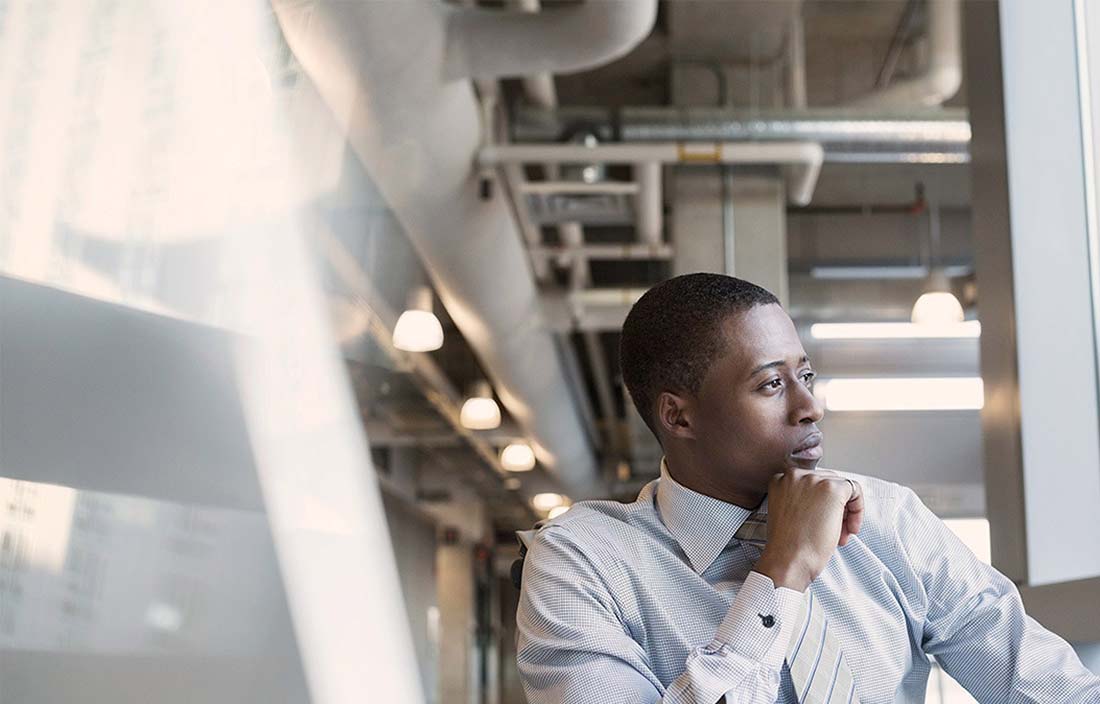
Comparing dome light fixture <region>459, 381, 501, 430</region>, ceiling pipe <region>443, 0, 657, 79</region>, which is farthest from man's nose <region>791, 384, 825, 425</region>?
dome light fixture <region>459, 381, 501, 430</region>

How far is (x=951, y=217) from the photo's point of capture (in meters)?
9.00

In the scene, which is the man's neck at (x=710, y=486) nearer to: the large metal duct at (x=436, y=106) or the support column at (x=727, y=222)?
the large metal duct at (x=436, y=106)

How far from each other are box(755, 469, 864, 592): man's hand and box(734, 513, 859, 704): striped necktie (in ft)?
0.15

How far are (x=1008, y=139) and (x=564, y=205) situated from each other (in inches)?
127

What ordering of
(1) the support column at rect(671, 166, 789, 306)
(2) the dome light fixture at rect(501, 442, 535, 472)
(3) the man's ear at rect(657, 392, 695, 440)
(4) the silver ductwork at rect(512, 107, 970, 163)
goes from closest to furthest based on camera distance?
(3) the man's ear at rect(657, 392, 695, 440), (4) the silver ductwork at rect(512, 107, 970, 163), (1) the support column at rect(671, 166, 789, 306), (2) the dome light fixture at rect(501, 442, 535, 472)

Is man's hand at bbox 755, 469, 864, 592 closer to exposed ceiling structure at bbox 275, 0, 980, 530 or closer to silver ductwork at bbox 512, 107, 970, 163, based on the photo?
exposed ceiling structure at bbox 275, 0, 980, 530

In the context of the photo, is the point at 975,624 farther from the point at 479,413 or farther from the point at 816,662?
the point at 479,413

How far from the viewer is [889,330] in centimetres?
741

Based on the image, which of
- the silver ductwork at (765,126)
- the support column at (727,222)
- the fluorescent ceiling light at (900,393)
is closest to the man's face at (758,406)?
the silver ductwork at (765,126)

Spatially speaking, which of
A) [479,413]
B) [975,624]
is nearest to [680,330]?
[975,624]

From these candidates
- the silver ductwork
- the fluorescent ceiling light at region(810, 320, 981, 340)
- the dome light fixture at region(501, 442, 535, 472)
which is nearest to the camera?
the silver ductwork

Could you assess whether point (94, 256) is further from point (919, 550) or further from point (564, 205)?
point (564, 205)

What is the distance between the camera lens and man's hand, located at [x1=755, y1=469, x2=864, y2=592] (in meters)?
1.27

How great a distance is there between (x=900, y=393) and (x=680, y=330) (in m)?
7.49
